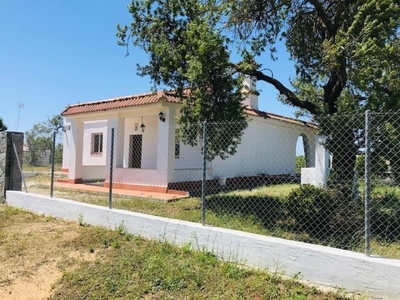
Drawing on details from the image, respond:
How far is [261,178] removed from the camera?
718 inches

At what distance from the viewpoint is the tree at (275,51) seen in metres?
6.27

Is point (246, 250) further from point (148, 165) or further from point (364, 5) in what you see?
point (148, 165)

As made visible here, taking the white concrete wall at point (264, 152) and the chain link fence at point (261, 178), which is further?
the white concrete wall at point (264, 152)

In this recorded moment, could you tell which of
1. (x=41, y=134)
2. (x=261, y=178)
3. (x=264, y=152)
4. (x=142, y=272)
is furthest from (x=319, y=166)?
(x=41, y=134)

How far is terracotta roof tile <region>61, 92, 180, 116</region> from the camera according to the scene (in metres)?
12.4

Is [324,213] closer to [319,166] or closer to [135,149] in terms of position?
[319,166]

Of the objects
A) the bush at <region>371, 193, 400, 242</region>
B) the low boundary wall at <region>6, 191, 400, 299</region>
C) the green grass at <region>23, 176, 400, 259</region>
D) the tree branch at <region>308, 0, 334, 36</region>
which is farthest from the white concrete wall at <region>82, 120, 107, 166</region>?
the bush at <region>371, 193, 400, 242</region>

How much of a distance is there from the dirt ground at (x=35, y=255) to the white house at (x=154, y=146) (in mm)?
5837

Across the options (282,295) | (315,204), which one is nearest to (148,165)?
(315,204)

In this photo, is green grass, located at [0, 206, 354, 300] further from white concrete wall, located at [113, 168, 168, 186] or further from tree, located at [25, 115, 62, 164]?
tree, located at [25, 115, 62, 164]

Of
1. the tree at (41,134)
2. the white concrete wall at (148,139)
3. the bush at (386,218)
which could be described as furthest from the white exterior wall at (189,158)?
the tree at (41,134)

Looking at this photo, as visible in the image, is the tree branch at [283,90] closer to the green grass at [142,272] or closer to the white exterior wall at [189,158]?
the green grass at [142,272]

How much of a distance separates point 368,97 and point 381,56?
3.27 feet

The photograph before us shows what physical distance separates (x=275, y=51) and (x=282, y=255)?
23.5ft
